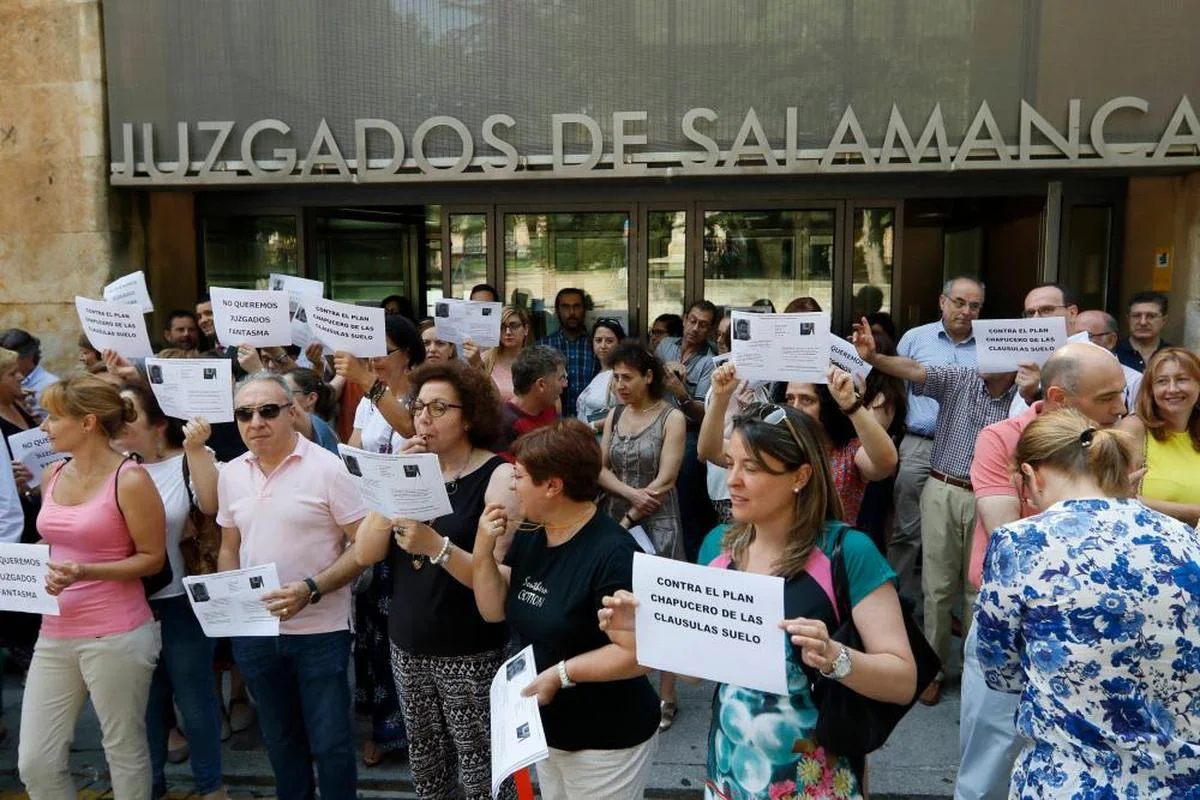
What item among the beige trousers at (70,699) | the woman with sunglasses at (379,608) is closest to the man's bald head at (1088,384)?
the woman with sunglasses at (379,608)

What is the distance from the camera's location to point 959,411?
16.4 feet

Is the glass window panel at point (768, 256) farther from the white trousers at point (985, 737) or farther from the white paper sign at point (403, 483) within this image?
the white paper sign at point (403, 483)

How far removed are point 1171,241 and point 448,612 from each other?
22.7ft

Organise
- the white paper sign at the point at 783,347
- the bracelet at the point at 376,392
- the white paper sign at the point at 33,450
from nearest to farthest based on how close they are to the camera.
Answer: the white paper sign at the point at 783,347, the bracelet at the point at 376,392, the white paper sign at the point at 33,450

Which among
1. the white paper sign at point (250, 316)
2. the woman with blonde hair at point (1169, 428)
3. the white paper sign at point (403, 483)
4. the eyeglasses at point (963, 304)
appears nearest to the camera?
the white paper sign at point (403, 483)

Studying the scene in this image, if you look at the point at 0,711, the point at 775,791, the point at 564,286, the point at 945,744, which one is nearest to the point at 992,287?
the point at 564,286

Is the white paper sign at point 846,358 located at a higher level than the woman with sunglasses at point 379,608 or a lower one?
higher

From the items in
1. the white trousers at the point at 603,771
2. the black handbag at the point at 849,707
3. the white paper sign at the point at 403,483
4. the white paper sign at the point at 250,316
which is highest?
the white paper sign at the point at 250,316

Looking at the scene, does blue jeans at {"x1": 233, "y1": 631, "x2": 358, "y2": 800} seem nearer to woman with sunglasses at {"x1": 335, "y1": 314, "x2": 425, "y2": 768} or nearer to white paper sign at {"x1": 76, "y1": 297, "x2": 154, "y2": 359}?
woman with sunglasses at {"x1": 335, "y1": 314, "x2": 425, "y2": 768}

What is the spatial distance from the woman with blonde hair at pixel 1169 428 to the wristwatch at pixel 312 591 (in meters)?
3.19

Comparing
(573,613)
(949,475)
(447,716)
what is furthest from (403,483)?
(949,475)

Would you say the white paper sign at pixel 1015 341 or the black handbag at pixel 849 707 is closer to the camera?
the black handbag at pixel 849 707

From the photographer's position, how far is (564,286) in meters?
8.55

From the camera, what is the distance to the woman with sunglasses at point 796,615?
229cm
